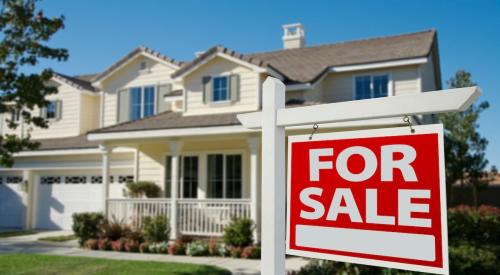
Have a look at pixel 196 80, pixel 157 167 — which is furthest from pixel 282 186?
pixel 157 167

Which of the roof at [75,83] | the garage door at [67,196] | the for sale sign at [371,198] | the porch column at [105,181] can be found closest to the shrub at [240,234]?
the porch column at [105,181]

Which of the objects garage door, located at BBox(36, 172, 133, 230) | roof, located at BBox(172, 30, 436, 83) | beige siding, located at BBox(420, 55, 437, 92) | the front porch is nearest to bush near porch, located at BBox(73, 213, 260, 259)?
the front porch

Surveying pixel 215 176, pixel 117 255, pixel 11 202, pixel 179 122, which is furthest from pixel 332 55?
pixel 11 202

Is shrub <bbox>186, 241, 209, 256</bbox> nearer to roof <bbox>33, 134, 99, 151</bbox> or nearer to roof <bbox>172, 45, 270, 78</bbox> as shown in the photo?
roof <bbox>172, 45, 270, 78</bbox>

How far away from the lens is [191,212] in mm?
13391

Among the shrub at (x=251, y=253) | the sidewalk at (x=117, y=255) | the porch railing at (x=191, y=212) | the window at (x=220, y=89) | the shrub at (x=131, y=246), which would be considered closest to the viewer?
the sidewalk at (x=117, y=255)

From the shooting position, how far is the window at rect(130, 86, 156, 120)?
1802 centimetres

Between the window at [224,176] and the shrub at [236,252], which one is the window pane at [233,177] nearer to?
the window at [224,176]

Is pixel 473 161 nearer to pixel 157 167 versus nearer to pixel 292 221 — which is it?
pixel 157 167

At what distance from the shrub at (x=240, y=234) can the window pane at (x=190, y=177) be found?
4078mm

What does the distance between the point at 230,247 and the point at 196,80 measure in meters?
6.02

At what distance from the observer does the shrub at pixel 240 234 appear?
11461 mm

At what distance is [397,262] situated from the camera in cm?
245

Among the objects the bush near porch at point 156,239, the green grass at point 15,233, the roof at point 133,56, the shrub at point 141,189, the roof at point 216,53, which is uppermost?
the roof at point 133,56
